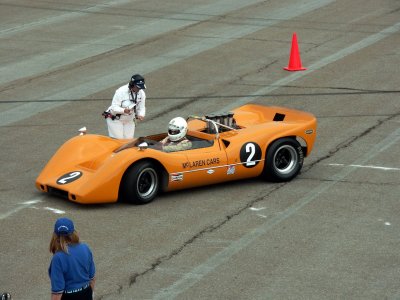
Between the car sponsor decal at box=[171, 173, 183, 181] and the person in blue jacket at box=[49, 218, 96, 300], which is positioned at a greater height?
the person in blue jacket at box=[49, 218, 96, 300]

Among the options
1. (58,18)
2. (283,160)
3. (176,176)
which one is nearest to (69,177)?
(176,176)

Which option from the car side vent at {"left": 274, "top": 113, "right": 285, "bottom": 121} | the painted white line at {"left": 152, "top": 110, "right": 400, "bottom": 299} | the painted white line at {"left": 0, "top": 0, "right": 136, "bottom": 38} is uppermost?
the painted white line at {"left": 0, "top": 0, "right": 136, "bottom": 38}

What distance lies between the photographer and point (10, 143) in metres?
16.2

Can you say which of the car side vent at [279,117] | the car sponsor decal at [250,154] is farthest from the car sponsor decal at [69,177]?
the car side vent at [279,117]

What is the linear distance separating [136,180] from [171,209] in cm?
60

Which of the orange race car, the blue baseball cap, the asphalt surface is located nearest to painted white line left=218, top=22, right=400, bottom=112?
the asphalt surface

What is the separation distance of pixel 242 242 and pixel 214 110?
276 inches

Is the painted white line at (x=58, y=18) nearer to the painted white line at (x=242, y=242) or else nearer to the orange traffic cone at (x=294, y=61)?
the orange traffic cone at (x=294, y=61)

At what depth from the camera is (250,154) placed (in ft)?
45.0

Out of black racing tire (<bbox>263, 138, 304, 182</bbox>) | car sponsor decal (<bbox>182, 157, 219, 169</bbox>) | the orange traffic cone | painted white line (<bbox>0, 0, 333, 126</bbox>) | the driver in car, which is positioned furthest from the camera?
the orange traffic cone

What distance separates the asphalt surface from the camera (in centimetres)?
1059

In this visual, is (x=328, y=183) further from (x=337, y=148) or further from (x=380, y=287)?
(x=380, y=287)

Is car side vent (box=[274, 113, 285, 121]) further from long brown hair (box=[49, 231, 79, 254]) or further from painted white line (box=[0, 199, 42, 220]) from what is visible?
long brown hair (box=[49, 231, 79, 254])

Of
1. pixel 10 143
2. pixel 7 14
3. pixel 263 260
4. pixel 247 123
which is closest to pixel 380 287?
pixel 263 260
